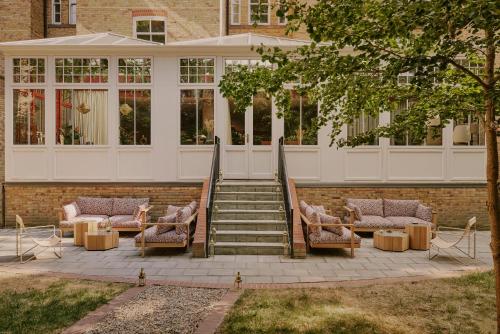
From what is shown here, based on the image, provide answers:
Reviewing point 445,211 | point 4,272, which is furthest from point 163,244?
point 445,211

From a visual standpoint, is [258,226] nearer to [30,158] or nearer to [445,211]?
[445,211]

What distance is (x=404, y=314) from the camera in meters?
5.47

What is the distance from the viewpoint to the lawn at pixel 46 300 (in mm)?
5109

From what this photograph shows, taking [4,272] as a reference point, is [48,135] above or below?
above

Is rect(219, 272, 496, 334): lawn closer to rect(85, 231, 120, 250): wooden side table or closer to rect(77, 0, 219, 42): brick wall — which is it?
rect(85, 231, 120, 250): wooden side table

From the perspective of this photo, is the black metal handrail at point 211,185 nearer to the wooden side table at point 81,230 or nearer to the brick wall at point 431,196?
the brick wall at point 431,196

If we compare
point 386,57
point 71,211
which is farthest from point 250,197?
point 386,57

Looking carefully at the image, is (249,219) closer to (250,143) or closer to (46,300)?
(250,143)

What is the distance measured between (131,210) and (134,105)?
3.15 m

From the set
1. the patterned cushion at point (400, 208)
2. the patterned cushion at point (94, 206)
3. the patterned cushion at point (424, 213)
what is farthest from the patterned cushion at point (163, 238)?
the patterned cushion at point (424, 213)

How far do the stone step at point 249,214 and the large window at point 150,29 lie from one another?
9.81 metres

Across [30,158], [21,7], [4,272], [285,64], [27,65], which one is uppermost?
[21,7]

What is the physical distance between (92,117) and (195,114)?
313 centimetres

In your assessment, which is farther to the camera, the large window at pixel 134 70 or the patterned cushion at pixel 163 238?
the large window at pixel 134 70
